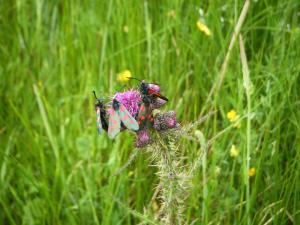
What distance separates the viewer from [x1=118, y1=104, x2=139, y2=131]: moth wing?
63.3 inches

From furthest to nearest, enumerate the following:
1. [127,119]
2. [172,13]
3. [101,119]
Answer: [172,13] < [101,119] < [127,119]

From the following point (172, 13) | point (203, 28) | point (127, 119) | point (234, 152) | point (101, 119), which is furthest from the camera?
point (172, 13)

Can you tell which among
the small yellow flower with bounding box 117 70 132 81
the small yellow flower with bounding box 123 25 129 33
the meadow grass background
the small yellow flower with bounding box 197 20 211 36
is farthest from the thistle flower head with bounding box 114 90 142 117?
the small yellow flower with bounding box 123 25 129 33

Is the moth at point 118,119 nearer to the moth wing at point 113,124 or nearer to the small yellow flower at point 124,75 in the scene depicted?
the moth wing at point 113,124

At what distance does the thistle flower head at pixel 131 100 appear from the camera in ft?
5.73

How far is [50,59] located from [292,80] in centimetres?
210

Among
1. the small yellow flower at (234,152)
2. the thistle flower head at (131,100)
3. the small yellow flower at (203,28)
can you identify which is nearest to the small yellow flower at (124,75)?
the small yellow flower at (203,28)

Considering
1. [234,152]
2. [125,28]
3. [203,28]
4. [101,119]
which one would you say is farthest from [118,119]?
[125,28]

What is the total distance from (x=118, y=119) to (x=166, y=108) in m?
0.97

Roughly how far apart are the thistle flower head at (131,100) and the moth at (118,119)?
88mm

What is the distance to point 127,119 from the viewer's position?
1.63 m

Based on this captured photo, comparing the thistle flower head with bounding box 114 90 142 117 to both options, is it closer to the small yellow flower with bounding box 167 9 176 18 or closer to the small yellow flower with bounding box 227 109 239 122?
the small yellow flower with bounding box 227 109 239 122

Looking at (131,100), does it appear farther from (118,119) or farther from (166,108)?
(166,108)

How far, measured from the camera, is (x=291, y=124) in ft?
7.46
